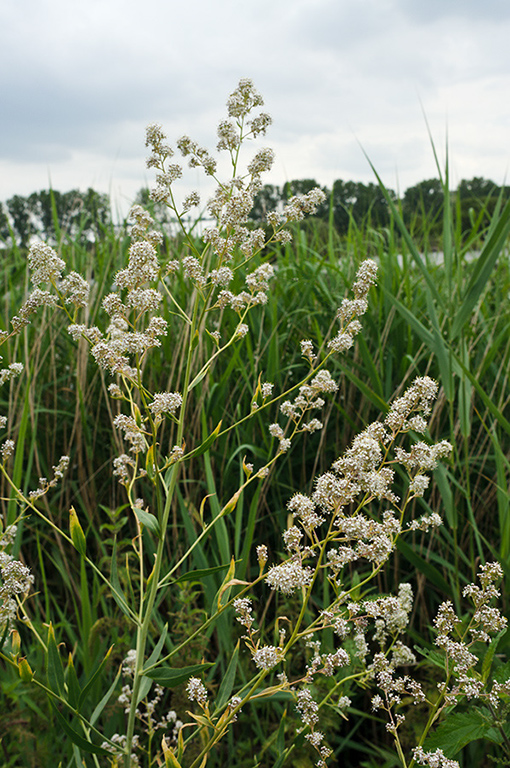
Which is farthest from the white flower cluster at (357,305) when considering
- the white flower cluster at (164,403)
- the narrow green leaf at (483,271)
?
the narrow green leaf at (483,271)

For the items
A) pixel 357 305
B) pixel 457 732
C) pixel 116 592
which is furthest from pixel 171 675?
pixel 357 305

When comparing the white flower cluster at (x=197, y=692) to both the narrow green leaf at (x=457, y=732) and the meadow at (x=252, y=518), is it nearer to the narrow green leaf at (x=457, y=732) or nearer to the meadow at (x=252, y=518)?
the meadow at (x=252, y=518)

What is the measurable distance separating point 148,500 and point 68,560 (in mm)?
460

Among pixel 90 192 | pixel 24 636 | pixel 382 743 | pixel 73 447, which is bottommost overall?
pixel 382 743

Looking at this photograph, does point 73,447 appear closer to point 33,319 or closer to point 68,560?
point 68,560

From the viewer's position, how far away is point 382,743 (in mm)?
2332

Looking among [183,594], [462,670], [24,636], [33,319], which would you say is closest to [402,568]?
[183,594]

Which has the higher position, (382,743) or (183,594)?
(183,594)

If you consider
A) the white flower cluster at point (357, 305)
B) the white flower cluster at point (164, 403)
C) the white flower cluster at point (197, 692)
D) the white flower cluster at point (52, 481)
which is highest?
the white flower cluster at point (357, 305)

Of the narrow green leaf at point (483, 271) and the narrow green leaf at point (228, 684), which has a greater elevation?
the narrow green leaf at point (483, 271)

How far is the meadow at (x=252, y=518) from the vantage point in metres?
1.29

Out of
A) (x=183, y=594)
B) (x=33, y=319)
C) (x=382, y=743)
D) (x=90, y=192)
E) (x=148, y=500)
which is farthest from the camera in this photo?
(x=90, y=192)

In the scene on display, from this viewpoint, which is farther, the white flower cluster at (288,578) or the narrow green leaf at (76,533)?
the narrow green leaf at (76,533)

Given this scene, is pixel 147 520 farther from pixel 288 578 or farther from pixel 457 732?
pixel 457 732
